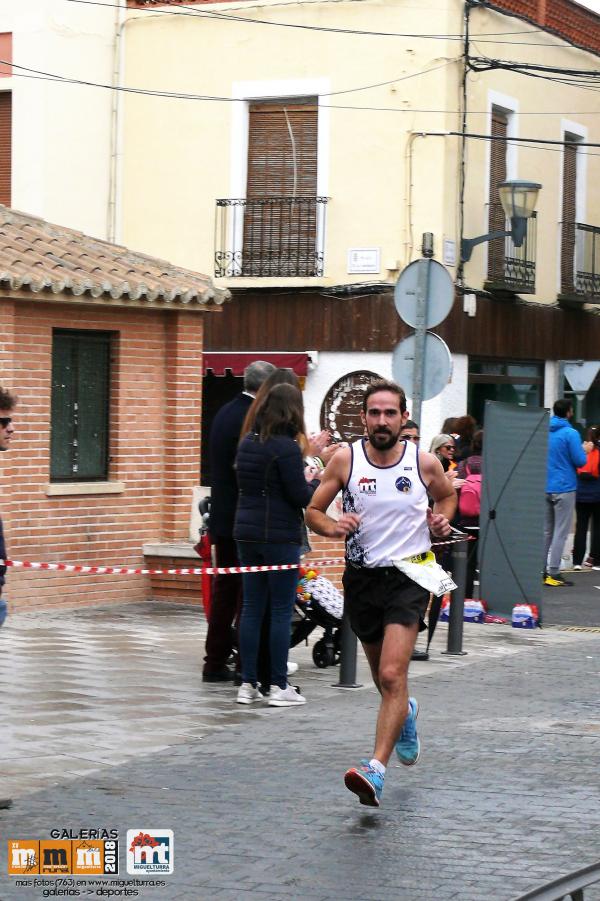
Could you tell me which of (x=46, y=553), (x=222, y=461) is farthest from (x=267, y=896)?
(x=46, y=553)

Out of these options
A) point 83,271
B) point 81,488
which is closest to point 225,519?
point 81,488

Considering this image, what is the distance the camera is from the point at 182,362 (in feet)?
51.4

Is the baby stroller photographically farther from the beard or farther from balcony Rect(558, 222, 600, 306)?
balcony Rect(558, 222, 600, 306)

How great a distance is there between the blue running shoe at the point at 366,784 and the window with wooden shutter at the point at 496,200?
1741cm

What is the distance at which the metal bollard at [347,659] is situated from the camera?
10805 mm

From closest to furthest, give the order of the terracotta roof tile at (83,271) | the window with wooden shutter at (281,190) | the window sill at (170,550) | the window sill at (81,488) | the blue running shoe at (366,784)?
the blue running shoe at (366,784)
the terracotta roof tile at (83,271)
the window sill at (81,488)
the window sill at (170,550)
the window with wooden shutter at (281,190)

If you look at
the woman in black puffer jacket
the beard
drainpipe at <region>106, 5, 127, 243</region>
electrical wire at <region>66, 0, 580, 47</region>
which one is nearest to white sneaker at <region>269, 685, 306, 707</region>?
the woman in black puffer jacket

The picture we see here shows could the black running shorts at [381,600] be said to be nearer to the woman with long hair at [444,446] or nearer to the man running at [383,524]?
the man running at [383,524]

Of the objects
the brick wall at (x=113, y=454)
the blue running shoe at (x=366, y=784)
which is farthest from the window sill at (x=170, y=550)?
the blue running shoe at (x=366, y=784)

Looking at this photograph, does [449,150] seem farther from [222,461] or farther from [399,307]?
[222,461]

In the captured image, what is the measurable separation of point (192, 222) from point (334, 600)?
13715 millimetres

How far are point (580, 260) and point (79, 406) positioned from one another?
1335cm

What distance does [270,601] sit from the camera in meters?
10.1

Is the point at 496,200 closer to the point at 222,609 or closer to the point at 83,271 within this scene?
the point at 83,271
